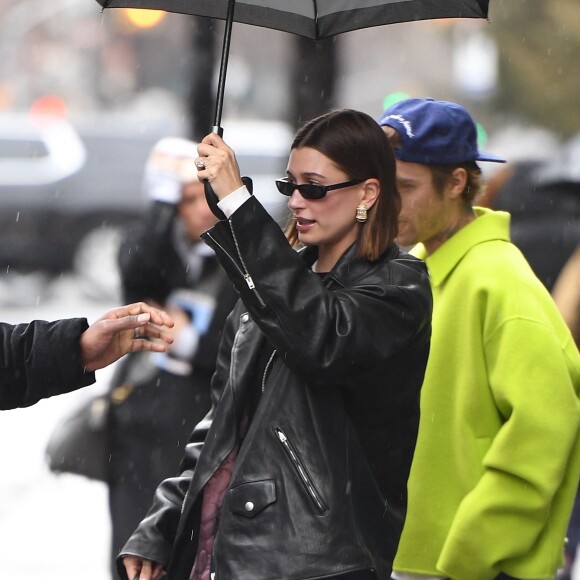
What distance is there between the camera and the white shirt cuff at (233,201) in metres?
2.96

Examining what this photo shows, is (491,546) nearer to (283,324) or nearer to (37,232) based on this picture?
(283,324)

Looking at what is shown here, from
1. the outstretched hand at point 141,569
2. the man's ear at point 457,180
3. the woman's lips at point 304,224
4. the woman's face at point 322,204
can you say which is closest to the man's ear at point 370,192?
the woman's face at point 322,204

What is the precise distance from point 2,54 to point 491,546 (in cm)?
905

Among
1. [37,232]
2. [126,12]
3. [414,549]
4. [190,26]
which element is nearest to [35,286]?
[37,232]

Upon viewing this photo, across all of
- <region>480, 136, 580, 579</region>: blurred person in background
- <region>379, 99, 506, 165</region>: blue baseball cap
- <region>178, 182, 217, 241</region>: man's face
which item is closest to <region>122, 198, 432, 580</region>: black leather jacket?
<region>379, 99, 506, 165</region>: blue baseball cap

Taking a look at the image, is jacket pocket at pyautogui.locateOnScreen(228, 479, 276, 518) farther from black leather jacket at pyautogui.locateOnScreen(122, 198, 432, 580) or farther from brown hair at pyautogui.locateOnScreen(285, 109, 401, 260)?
brown hair at pyautogui.locateOnScreen(285, 109, 401, 260)

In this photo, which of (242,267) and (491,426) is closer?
(242,267)

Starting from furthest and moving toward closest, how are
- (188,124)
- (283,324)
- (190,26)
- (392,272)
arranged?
(190,26)
(188,124)
(392,272)
(283,324)

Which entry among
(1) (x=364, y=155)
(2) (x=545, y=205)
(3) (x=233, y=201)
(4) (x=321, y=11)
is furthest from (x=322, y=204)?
(2) (x=545, y=205)

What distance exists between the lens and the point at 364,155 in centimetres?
315

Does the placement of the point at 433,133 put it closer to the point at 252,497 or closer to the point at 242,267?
the point at 242,267

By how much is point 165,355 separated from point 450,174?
180 cm

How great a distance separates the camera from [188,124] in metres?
7.04

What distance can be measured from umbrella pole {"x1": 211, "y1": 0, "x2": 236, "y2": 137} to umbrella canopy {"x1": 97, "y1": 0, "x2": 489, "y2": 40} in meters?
0.11
